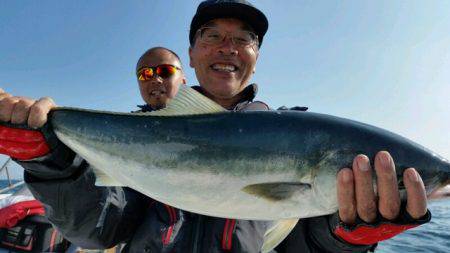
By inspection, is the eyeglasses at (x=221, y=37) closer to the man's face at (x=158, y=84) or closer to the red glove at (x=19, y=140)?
the man's face at (x=158, y=84)

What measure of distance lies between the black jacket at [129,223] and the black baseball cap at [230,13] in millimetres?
2498

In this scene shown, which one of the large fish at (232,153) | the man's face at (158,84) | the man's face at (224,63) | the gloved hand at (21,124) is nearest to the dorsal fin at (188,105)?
the large fish at (232,153)

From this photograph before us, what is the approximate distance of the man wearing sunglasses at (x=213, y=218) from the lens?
8.86ft

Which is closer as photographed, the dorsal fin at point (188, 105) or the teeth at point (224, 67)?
the dorsal fin at point (188, 105)

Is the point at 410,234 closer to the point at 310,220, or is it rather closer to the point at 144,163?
the point at 310,220

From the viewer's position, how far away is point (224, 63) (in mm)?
4555

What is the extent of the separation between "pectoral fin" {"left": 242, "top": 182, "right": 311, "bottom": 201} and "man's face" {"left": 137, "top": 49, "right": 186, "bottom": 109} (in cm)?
441

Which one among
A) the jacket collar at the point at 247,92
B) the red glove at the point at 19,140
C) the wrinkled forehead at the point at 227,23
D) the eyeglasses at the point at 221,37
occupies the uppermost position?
the wrinkled forehead at the point at 227,23

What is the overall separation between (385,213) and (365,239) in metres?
0.38

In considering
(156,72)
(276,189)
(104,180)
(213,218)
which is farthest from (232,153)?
(156,72)

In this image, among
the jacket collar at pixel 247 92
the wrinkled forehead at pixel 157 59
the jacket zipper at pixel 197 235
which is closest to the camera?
the jacket zipper at pixel 197 235

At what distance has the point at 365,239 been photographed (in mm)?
2988

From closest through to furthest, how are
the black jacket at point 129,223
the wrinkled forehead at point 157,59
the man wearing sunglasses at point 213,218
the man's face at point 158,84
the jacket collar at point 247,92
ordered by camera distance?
the man wearing sunglasses at point 213,218 → the black jacket at point 129,223 → the jacket collar at point 247,92 → the man's face at point 158,84 → the wrinkled forehead at point 157,59

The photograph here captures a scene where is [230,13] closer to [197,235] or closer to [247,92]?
[247,92]
